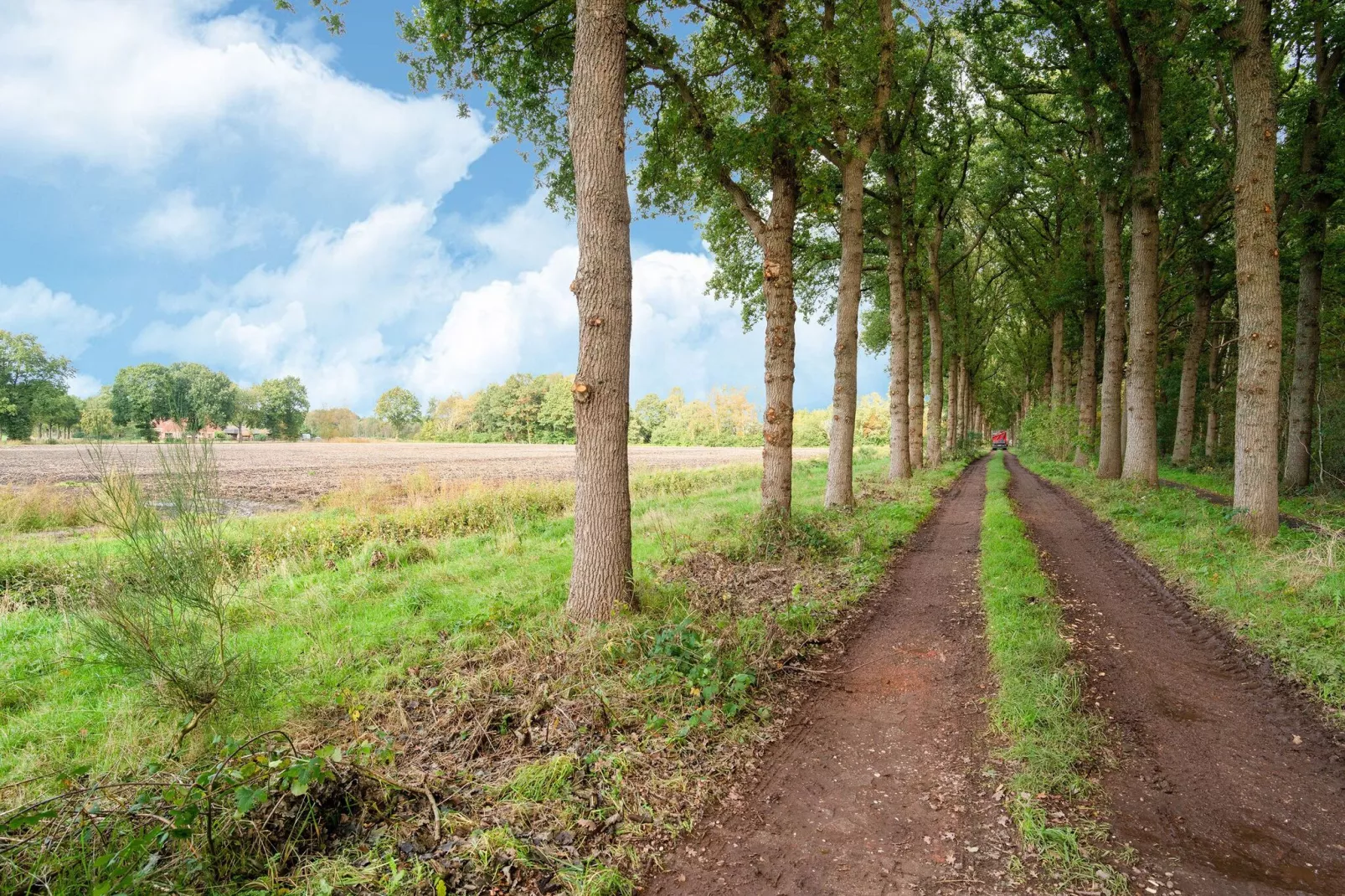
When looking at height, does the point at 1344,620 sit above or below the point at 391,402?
below

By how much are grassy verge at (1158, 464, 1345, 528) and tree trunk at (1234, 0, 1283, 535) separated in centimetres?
87

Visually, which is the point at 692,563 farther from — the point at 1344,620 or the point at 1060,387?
the point at 1060,387

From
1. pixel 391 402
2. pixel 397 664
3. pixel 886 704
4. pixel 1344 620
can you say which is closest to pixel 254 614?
pixel 397 664

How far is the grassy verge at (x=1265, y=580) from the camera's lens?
512cm

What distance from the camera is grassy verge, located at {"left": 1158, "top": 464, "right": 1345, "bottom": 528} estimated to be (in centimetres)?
1092

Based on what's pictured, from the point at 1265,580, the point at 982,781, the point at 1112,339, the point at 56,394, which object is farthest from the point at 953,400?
the point at 56,394

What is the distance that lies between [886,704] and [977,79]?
2020cm

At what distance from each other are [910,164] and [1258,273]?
944 cm

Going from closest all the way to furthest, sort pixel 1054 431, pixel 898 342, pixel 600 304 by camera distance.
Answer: pixel 600 304 < pixel 898 342 < pixel 1054 431

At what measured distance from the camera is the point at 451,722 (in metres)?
4.33

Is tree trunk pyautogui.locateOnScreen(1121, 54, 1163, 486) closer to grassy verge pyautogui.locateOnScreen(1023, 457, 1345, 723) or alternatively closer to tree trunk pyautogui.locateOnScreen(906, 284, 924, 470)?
grassy verge pyautogui.locateOnScreen(1023, 457, 1345, 723)

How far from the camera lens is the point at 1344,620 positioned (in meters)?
5.50

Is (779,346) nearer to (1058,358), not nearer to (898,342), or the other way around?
(898,342)

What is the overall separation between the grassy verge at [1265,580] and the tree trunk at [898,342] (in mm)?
6939
